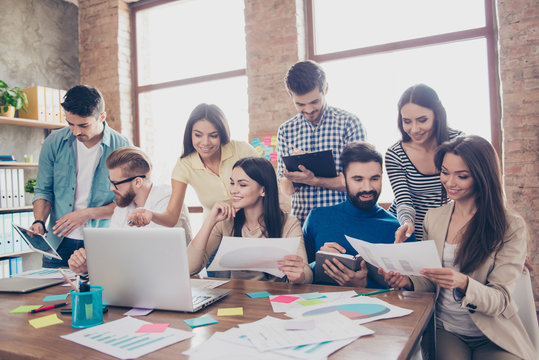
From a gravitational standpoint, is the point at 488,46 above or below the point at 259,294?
above

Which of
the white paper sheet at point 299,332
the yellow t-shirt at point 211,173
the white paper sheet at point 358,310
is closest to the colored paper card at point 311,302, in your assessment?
the white paper sheet at point 358,310

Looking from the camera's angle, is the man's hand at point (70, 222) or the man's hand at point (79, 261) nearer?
the man's hand at point (79, 261)

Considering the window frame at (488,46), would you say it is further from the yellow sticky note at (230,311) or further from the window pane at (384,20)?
the yellow sticky note at (230,311)

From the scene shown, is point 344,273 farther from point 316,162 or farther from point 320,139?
point 320,139

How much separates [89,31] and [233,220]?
3.78 metres

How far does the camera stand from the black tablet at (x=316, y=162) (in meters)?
2.00

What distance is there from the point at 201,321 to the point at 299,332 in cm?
30

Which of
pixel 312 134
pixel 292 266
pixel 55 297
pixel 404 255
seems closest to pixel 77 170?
pixel 55 297

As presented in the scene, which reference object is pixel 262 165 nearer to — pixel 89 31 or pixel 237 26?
pixel 237 26

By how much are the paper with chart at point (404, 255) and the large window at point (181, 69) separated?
2834 mm

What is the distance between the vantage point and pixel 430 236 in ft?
5.32

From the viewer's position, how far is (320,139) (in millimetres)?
2434

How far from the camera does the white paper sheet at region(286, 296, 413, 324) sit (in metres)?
1.16

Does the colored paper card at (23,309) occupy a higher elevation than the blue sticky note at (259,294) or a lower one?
lower
